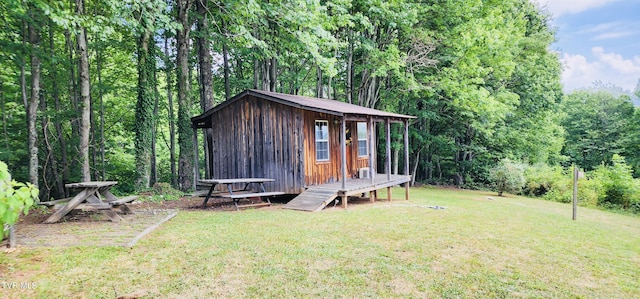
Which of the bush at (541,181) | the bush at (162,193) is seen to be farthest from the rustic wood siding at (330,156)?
the bush at (541,181)

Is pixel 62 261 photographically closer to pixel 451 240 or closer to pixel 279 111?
pixel 451 240

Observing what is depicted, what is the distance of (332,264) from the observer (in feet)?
14.8

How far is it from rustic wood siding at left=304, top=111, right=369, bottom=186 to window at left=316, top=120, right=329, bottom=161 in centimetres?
14

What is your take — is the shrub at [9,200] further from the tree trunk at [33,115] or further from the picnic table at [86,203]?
the tree trunk at [33,115]

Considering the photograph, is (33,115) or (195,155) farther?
(195,155)

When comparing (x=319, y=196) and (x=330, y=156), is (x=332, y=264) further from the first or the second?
(x=330, y=156)

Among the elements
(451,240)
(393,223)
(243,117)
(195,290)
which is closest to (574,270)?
(451,240)

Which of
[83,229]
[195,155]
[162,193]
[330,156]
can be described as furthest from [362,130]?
[83,229]

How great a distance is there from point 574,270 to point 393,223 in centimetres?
328

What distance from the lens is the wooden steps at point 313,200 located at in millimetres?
8891

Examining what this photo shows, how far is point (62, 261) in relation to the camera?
422 cm

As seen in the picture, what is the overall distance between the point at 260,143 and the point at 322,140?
2038 millimetres

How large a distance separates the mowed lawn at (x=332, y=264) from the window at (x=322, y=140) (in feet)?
13.7

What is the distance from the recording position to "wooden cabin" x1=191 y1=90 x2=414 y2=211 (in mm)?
10164
